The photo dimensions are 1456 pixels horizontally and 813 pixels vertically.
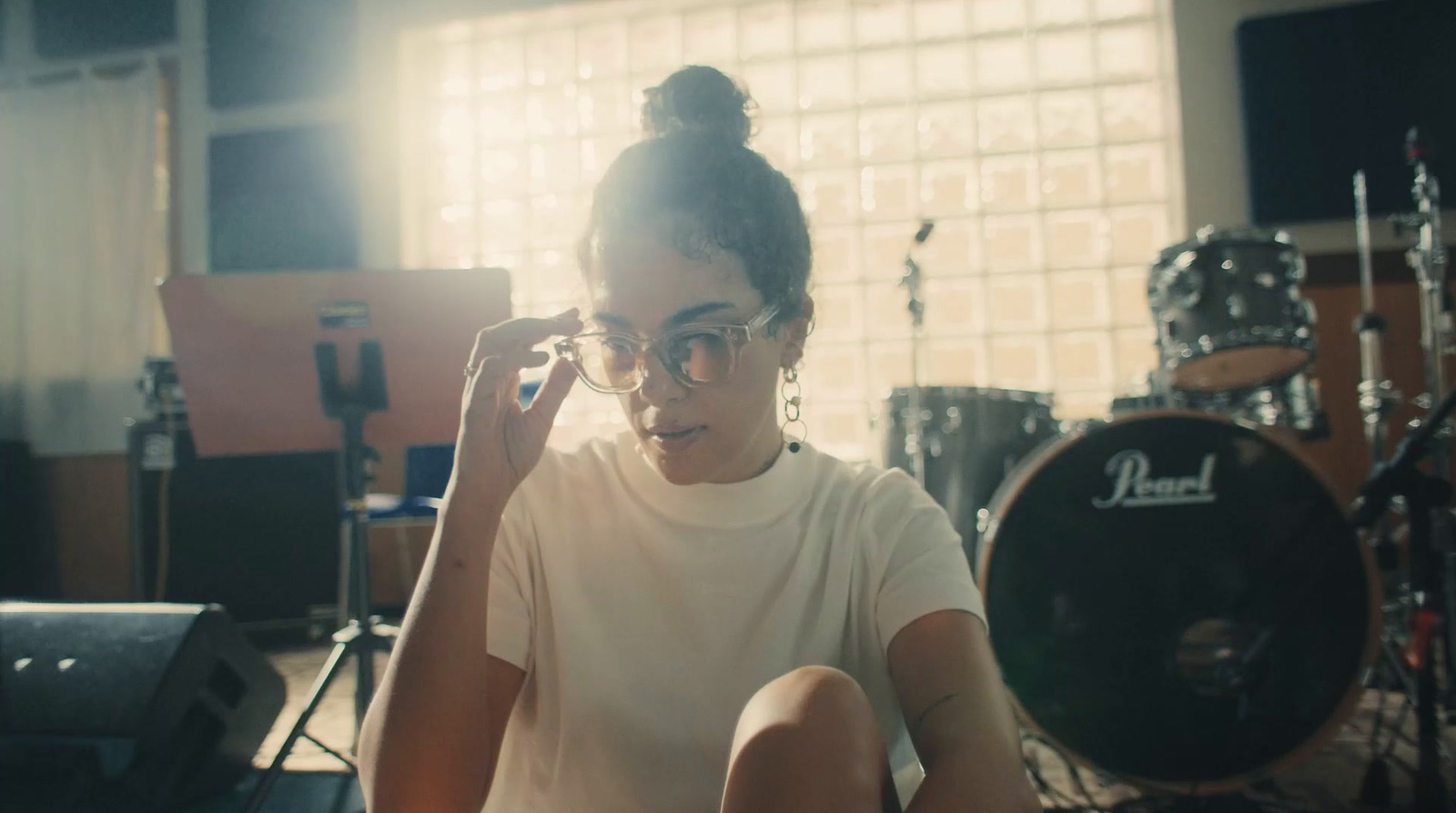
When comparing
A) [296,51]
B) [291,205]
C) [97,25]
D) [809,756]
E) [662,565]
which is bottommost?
[809,756]

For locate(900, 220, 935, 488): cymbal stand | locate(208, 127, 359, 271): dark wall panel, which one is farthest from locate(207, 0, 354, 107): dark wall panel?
locate(900, 220, 935, 488): cymbal stand

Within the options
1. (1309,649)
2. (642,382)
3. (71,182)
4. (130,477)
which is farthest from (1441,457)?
(71,182)

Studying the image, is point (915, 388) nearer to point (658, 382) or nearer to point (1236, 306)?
point (1236, 306)

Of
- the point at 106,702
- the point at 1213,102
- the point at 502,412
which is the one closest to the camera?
the point at 502,412

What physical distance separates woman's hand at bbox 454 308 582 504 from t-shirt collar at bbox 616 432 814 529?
0.14 metres

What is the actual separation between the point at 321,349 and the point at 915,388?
1799 mm

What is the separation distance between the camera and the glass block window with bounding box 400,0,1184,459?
4.51 meters

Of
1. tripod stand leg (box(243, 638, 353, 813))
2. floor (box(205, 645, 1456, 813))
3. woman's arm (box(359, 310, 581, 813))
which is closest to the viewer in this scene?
woman's arm (box(359, 310, 581, 813))

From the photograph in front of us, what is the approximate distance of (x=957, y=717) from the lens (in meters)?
0.91

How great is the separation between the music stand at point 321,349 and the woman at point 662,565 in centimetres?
97

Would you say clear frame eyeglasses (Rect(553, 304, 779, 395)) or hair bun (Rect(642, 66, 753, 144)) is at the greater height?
hair bun (Rect(642, 66, 753, 144))

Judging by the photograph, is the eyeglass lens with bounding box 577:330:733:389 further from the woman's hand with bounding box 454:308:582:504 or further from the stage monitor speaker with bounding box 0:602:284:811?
the stage monitor speaker with bounding box 0:602:284:811

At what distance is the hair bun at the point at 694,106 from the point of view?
1.22 m

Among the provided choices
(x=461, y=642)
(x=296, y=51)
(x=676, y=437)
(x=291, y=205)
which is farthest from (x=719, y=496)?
(x=296, y=51)
